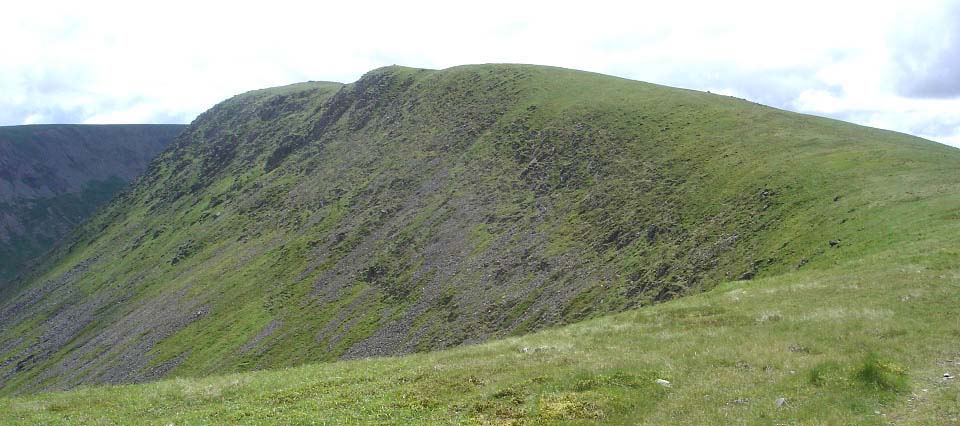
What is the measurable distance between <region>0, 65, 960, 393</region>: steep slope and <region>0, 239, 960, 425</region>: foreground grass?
11.3 m

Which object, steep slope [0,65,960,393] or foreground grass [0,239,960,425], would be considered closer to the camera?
foreground grass [0,239,960,425]

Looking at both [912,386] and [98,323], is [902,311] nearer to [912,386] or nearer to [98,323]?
[912,386]

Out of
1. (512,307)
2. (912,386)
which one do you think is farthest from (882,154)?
(912,386)

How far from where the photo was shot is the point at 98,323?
438 feet

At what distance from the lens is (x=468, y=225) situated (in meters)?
96.8

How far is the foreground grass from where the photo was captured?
61.3 ft

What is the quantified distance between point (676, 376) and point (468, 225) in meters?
75.1

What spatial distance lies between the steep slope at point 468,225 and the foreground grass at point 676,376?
37.2 feet

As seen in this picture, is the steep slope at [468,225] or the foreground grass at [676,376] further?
the steep slope at [468,225]

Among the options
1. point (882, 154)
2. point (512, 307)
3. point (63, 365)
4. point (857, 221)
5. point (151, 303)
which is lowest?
point (63, 365)

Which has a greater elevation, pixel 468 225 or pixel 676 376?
pixel 676 376

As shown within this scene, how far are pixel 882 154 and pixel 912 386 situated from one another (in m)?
49.7

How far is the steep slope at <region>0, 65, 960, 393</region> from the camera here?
181 feet

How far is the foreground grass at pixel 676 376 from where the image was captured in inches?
736
